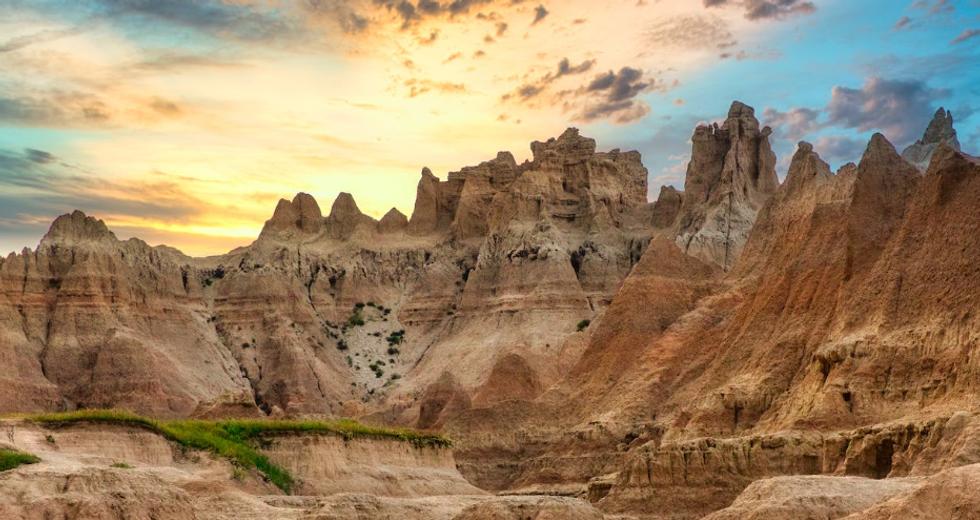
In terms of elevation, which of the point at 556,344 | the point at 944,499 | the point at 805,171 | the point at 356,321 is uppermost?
Result: the point at 805,171

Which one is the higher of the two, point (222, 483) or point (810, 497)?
point (810, 497)

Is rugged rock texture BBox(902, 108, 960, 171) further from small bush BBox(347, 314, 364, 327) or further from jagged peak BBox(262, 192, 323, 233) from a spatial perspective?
jagged peak BBox(262, 192, 323, 233)

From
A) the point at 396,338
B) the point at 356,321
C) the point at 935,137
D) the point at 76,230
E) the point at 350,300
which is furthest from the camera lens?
the point at 350,300

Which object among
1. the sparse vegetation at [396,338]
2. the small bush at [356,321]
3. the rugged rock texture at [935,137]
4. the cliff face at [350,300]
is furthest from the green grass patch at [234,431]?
the small bush at [356,321]

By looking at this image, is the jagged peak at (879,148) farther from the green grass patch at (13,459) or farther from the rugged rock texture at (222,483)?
the green grass patch at (13,459)

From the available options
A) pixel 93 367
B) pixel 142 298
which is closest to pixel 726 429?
pixel 93 367

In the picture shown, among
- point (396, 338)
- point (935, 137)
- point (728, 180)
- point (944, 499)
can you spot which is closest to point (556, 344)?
point (728, 180)

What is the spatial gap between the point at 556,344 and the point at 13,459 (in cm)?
7413

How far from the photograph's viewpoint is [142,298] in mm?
121875

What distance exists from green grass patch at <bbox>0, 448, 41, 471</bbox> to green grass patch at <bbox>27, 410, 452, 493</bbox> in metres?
9.15

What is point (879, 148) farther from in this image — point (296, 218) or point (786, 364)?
point (296, 218)

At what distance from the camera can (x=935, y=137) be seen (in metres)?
86.3

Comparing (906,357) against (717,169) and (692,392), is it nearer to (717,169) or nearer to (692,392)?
(692,392)

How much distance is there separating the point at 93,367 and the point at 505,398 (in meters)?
31.9
